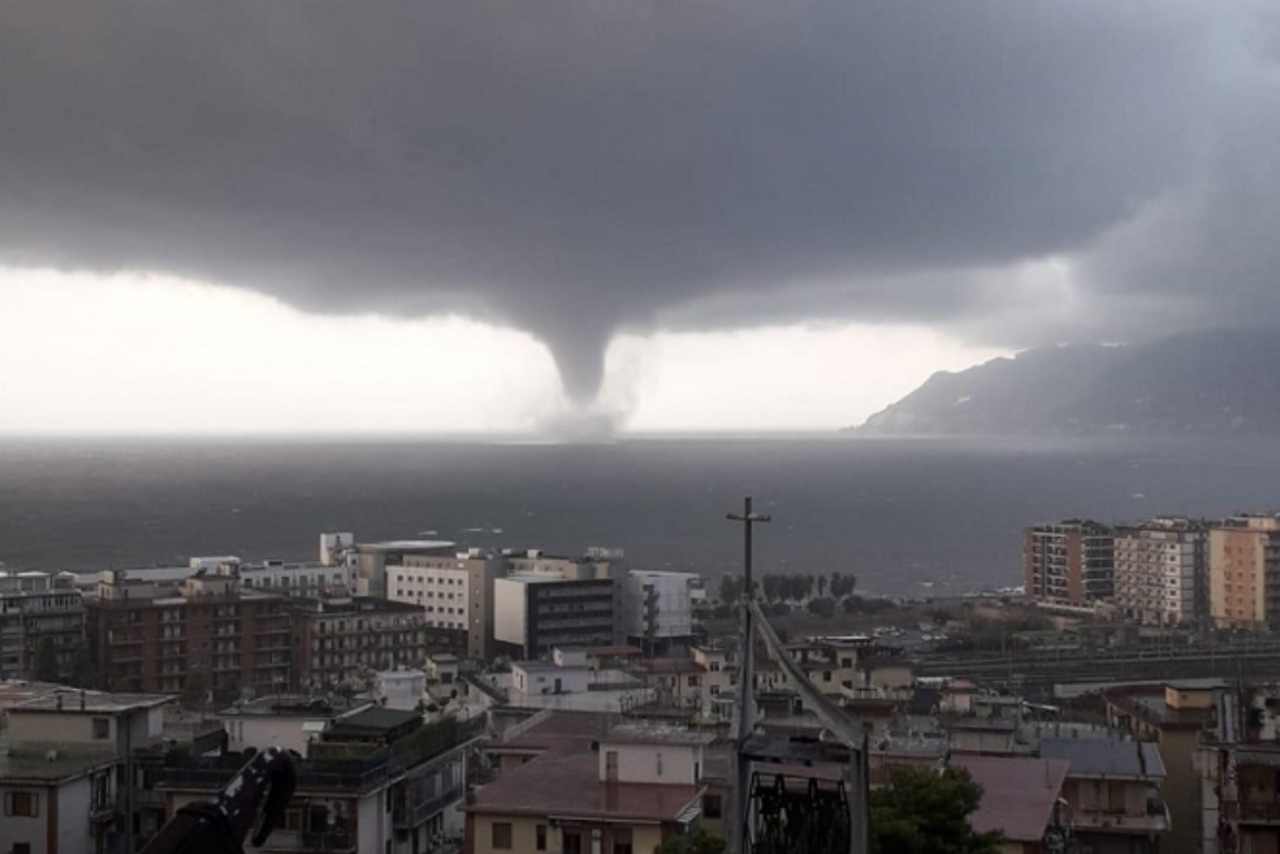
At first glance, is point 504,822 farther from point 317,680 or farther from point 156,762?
point 317,680

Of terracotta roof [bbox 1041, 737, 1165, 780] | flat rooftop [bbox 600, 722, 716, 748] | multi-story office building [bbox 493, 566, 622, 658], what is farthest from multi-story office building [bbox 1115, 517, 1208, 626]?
flat rooftop [bbox 600, 722, 716, 748]

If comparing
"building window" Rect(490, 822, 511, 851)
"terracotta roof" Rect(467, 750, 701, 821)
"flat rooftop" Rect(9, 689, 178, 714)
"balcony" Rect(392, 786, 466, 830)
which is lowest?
"balcony" Rect(392, 786, 466, 830)

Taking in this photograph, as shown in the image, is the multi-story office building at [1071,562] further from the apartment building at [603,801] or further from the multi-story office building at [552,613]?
A: the apartment building at [603,801]

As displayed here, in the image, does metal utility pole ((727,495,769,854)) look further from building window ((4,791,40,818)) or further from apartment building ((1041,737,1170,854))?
apartment building ((1041,737,1170,854))

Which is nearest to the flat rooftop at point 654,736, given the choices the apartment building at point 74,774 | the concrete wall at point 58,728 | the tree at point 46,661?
the apartment building at point 74,774

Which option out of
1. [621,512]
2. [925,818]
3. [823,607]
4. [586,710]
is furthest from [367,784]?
[621,512]
